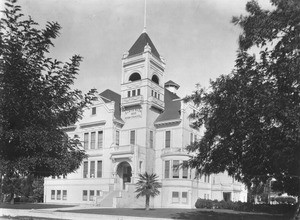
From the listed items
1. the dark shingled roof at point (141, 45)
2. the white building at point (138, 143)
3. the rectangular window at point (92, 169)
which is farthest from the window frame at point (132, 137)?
the dark shingled roof at point (141, 45)

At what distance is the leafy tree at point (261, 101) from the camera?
16078 mm

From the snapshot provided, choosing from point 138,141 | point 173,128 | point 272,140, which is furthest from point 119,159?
point 272,140

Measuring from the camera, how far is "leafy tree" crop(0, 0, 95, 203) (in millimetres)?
9109

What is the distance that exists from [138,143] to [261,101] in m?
33.6

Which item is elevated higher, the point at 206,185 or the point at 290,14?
the point at 290,14

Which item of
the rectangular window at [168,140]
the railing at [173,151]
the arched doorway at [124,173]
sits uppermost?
the rectangular window at [168,140]

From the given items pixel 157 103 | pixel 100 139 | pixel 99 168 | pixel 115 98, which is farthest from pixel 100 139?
pixel 157 103

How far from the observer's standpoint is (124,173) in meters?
50.1

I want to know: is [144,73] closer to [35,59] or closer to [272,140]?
[272,140]

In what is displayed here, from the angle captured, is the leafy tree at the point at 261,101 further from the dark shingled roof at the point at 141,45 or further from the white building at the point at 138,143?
the dark shingled roof at the point at 141,45

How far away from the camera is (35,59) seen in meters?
9.70

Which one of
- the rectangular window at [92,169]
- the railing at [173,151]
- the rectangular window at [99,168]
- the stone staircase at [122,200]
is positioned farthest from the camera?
the rectangular window at [92,169]

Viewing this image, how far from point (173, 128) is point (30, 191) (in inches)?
1169

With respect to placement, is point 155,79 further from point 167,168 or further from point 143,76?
point 167,168
